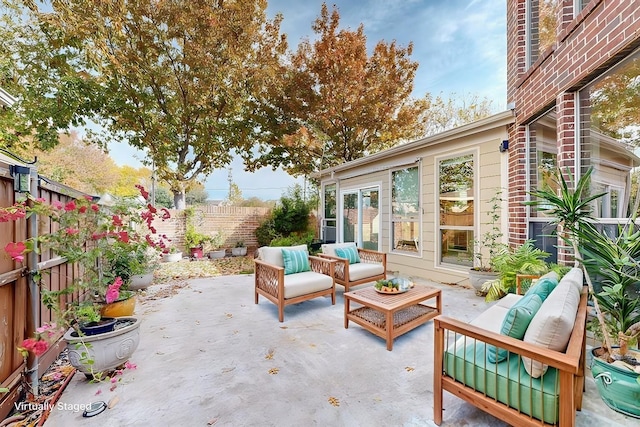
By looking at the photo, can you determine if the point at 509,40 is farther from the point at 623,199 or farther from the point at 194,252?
the point at 194,252

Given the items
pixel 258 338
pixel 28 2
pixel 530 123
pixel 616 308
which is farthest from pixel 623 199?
pixel 28 2

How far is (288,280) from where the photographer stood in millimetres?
3791

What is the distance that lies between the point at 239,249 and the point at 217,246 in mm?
761

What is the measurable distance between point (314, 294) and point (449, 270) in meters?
2.93

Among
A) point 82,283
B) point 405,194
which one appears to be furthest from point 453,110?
point 82,283

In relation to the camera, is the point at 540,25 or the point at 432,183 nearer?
the point at 540,25

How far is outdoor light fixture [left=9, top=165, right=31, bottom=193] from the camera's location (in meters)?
2.03

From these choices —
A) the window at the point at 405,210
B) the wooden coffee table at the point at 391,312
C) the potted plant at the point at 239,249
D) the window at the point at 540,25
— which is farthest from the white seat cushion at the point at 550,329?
the potted plant at the point at 239,249

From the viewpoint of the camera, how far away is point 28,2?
5.66 metres

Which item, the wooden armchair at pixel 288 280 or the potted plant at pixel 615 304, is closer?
the potted plant at pixel 615 304

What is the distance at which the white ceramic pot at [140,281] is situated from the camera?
5.04 m

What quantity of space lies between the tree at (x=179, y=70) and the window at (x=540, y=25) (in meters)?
7.99

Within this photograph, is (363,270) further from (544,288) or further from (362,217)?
(362,217)

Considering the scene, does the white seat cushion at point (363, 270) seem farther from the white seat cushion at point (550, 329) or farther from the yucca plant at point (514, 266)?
the white seat cushion at point (550, 329)
